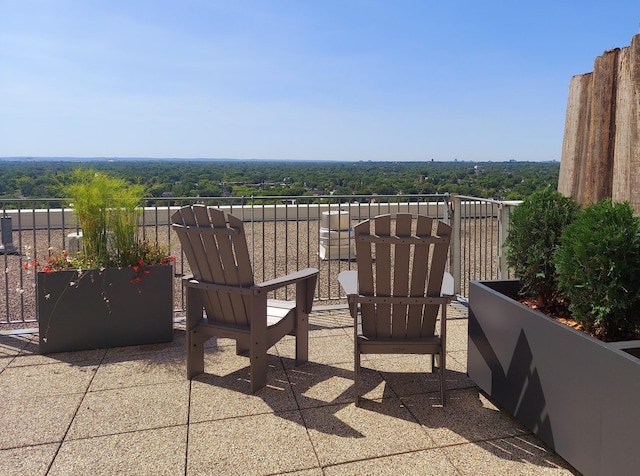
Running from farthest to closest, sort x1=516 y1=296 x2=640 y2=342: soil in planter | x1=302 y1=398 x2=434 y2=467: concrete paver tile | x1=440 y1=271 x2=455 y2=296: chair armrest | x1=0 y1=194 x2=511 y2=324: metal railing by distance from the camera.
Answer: x1=0 y1=194 x2=511 y2=324: metal railing, x1=440 y1=271 x2=455 y2=296: chair armrest, x1=516 y1=296 x2=640 y2=342: soil in planter, x1=302 y1=398 x2=434 y2=467: concrete paver tile

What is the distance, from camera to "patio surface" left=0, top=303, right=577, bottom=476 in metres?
2.40

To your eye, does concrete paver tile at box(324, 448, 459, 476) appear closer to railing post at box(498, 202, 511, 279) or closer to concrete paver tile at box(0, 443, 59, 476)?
concrete paver tile at box(0, 443, 59, 476)

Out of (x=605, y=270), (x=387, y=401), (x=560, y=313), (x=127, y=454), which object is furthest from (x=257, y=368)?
(x=605, y=270)

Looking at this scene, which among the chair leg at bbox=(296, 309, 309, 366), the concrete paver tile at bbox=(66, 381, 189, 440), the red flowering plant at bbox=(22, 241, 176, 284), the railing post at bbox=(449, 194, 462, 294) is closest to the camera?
the concrete paver tile at bbox=(66, 381, 189, 440)

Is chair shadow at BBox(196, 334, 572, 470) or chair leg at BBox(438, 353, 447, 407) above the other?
chair leg at BBox(438, 353, 447, 407)

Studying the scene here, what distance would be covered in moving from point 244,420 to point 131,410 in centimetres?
68

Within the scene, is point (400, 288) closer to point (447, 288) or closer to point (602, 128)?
point (447, 288)

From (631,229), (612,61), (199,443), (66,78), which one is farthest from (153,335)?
(66,78)

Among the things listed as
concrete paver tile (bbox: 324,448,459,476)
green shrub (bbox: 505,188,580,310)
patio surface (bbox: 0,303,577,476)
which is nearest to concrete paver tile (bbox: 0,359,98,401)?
patio surface (bbox: 0,303,577,476)

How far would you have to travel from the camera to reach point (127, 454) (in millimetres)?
2486

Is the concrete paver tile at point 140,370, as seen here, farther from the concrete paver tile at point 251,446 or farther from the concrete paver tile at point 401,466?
the concrete paver tile at point 401,466

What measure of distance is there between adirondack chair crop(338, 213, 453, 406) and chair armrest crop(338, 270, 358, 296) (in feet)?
0.04

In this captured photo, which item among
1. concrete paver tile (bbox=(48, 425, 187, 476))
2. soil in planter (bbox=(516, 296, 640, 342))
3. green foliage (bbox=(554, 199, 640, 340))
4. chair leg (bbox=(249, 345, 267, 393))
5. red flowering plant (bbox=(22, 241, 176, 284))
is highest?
green foliage (bbox=(554, 199, 640, 340))

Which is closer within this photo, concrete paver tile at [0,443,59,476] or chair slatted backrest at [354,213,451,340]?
concrete paver tile at [0,443,59,476]
